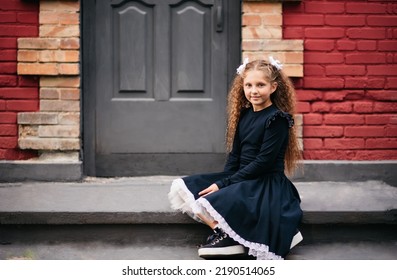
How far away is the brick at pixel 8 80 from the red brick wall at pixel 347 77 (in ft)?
7.03

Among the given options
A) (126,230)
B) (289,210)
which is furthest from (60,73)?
(289,210)

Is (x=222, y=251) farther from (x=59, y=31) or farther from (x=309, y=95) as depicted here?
(x=59, y=31)

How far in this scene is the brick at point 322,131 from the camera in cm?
454

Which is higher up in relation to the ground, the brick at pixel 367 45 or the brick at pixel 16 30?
the brick at pixel 16 30

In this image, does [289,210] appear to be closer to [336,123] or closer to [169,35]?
[336,123]

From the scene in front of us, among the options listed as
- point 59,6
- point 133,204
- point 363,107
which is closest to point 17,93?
point 59,6

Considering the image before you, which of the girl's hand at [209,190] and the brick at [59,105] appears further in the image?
the brick at [59,105]

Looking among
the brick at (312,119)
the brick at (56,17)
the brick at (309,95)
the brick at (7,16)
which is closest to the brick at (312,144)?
the brick at (312,119)

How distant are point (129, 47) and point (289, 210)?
2.05 meters

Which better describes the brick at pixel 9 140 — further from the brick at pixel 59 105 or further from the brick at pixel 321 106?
the brick at pixel 321 106

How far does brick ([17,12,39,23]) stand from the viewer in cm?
441

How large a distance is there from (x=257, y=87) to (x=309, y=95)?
3.93ft

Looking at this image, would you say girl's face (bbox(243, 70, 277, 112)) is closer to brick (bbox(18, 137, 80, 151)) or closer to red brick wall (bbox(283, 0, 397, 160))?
red brick wall (bbox(283, 0, 397, 160))

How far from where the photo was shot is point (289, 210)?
11.0ft
